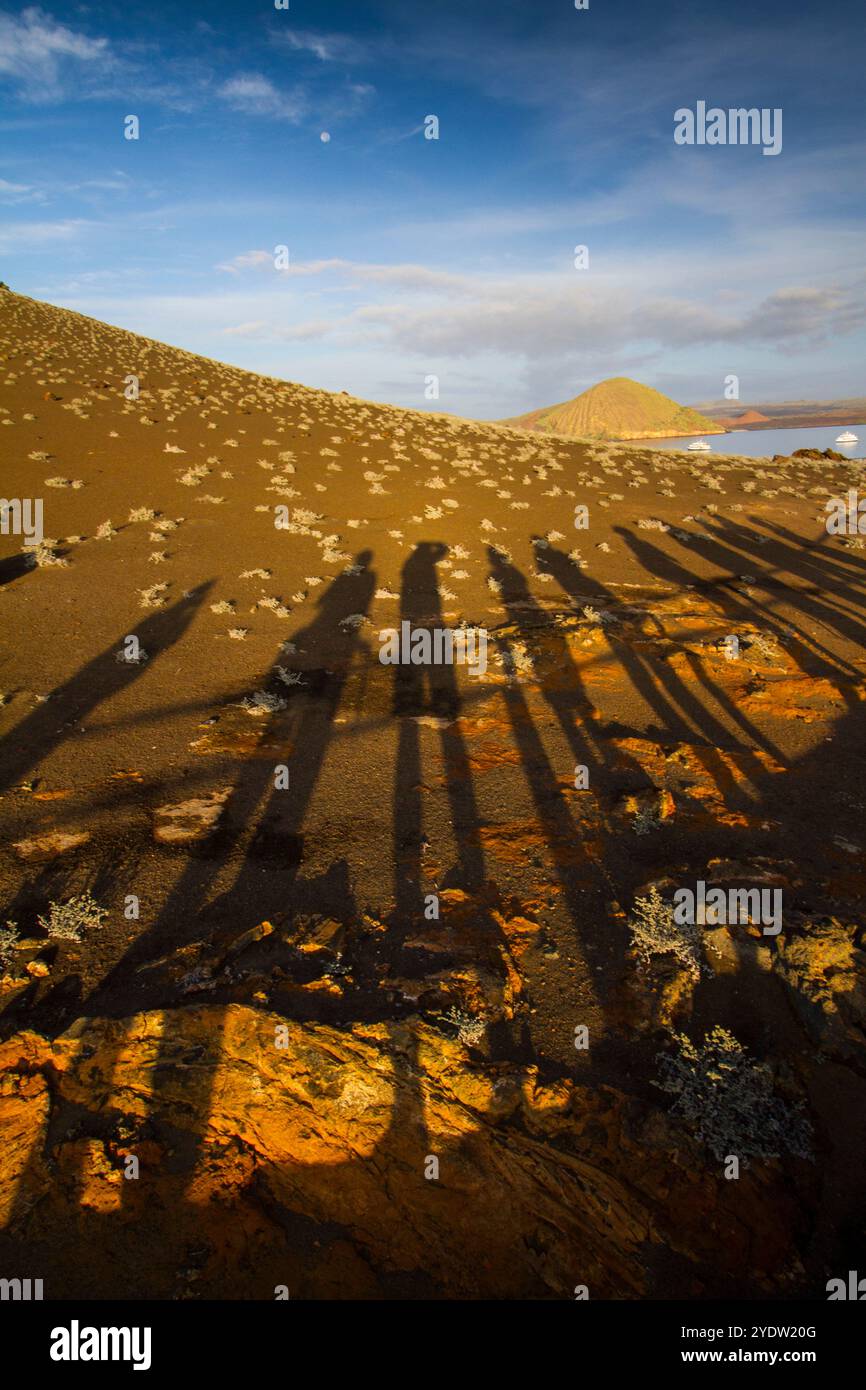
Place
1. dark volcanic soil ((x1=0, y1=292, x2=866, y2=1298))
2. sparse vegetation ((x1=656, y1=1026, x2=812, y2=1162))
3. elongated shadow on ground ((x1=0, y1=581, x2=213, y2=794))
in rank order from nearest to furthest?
dark volcanic soil ((x1=0, y1=292, x2=866, y2=1298)) < sparse vegetation ((x1=656, y1=1026, x2=812, y2=1162)) < elongated shadow on ground ((x1=0, y1=581, x2=213, y2=794))

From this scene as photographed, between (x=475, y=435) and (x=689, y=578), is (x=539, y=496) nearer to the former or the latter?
(x=689, y=578)

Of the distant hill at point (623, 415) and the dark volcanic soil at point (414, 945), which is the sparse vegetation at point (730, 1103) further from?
the distant hill at point (623, 415)

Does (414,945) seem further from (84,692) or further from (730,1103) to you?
(84,692)

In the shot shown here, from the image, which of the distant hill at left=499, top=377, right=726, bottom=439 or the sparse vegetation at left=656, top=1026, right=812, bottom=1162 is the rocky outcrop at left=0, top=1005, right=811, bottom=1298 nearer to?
the sparse vegetation at left=656, top=1026, right=812, bottom=1162

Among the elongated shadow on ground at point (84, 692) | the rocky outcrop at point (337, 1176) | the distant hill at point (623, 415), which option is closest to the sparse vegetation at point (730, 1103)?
the rocky outcrop at point (337, 1176)

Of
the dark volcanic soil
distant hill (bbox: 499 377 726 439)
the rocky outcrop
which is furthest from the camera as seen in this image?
distant hill (bbox: 499 377 726 439)

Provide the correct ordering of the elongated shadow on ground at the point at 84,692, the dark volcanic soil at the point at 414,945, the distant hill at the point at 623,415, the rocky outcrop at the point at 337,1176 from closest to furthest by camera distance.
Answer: the rocky outcrop at the point at 337,1176 → the dark volcanic soil at the point at 414,945 → the elongated shadow on ground at the point at 84,692 → the distant hill at the point at 623,415

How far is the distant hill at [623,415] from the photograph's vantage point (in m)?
137

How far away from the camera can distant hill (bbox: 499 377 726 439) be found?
13662 cm

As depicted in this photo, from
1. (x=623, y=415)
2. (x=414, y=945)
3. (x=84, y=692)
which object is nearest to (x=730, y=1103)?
(x=414, y=945)

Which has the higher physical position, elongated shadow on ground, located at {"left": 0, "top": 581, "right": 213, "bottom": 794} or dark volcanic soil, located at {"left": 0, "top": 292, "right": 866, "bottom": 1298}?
elongated shadow on ground, located at {"left": 0, "top": 581, "right": 213, "bottom": 794}

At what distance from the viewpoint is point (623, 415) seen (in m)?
147

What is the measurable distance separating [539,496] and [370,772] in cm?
1973

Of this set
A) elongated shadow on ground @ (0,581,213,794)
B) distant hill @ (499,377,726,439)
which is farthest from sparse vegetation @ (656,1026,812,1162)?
distant hill @ (499,377,726,439)
